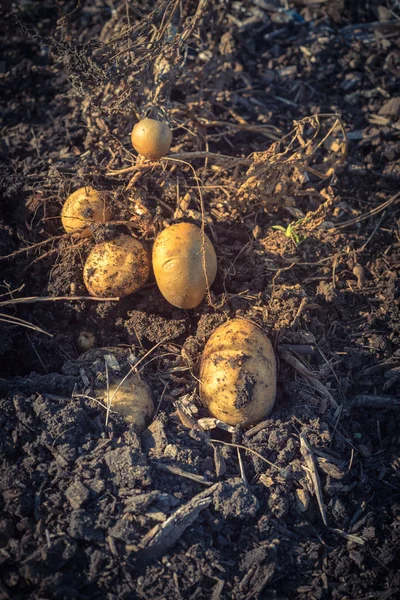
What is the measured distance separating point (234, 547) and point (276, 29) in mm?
4648

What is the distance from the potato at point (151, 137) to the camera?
3020 millimetres

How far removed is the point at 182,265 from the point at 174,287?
5.9 inches

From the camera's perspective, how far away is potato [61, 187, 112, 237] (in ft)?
10.4

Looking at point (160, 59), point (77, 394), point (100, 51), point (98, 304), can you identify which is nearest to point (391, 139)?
point (160, 59)

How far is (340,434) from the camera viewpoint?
2.90 meters

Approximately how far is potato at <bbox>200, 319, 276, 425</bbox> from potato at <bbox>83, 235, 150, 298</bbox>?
2.22 ft

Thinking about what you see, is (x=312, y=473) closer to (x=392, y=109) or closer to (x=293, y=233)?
(x=293, y=233)

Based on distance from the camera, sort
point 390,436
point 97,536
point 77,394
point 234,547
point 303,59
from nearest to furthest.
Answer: point 97,536 → point 234,547 → point 77,394 → point 390,436 → point 303,59

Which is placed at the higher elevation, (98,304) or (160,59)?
(160,59)

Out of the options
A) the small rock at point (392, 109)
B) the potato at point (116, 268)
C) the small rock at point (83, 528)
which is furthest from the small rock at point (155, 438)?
the small rock at point (392, 109)

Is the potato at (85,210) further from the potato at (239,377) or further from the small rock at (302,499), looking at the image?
the small rock at (302,499)

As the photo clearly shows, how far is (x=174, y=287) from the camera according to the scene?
9.75 ft

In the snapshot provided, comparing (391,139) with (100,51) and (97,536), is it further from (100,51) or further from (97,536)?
(97,536)

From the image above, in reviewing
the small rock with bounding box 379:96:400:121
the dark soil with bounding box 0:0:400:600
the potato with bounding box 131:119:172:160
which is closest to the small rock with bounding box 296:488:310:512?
the dark soil with bounding box 0:0:400:600
